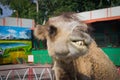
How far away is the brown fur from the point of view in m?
2.51

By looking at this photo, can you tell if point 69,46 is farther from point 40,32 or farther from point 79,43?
point 40,32

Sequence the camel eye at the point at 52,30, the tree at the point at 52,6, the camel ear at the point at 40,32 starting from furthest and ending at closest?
the tree at the point at 52,6 → the camel ear at the point at 40,32 → the camel eye at the point at 52,30

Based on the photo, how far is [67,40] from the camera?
8.43ft

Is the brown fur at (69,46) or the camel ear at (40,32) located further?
the camel ear at (40,32)

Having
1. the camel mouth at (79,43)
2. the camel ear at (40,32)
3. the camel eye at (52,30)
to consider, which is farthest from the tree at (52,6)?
the camel mouth at (79,43)

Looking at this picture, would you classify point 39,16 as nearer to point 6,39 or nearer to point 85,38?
point 6,39

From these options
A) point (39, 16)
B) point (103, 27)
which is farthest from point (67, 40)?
point (39, 16)

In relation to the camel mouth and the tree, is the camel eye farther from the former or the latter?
the tree

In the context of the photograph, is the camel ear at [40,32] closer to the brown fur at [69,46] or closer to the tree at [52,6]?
the brown fur at [69,46]

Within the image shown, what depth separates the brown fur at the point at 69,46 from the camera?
2.51 meters

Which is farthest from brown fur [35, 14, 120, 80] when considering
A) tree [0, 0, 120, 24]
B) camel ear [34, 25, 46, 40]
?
tree [0, 0, 120, 24]

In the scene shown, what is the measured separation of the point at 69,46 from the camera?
8.39 feet

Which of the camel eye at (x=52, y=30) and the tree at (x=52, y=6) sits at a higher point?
the tree at (x=52, y=6)

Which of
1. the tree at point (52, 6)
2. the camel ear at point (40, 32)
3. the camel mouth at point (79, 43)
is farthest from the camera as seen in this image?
the tree at point (52, 6)
